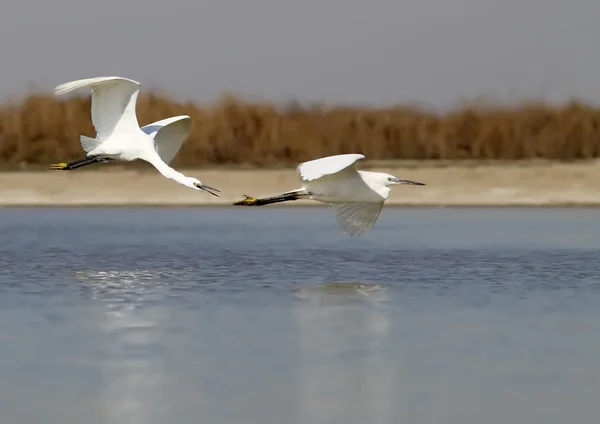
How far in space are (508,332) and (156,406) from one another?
375 cm

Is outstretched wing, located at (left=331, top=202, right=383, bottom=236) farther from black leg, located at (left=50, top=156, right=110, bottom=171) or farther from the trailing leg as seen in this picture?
black leg, located at (left=50, top=156, right=110, bottom=171)

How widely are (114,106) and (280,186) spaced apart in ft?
43.6

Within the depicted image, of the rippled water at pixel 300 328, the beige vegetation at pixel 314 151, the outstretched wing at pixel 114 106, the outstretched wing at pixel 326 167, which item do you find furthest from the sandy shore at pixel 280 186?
the outstretched wing at pixel 326 167

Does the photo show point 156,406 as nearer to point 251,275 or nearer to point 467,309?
point 467,309

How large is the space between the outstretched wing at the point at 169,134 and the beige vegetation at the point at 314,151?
11.6 meters

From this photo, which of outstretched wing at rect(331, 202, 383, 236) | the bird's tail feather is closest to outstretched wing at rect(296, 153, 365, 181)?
outstretched wing at rect(331, 202, 383, 236)

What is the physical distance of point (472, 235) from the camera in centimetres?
2072

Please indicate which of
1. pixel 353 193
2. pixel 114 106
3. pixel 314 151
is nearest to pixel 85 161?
pixel 114 106

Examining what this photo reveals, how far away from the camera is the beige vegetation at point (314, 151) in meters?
27.7

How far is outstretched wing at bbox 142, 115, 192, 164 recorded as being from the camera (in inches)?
614

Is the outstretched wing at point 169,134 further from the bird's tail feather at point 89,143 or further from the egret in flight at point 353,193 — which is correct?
the egret in flight at point 353,193

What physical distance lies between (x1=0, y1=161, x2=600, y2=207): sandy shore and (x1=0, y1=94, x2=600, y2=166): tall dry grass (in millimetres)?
1441

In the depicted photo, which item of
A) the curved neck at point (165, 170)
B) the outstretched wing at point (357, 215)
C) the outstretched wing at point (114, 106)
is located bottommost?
the outstretched wing at point (357, 215)

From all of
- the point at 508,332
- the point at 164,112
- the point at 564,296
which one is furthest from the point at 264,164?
the point at 508,332
